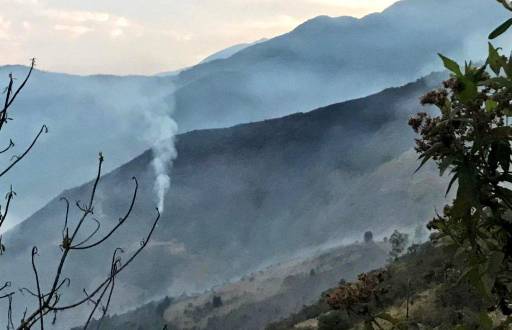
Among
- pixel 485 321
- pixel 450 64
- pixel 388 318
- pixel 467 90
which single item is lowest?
pixel 485 321

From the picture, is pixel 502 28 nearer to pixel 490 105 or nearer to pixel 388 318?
pixel 490 105

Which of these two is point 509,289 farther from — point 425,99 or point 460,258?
point 425,99

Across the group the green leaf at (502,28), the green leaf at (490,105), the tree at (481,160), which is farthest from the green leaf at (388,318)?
the green leaf at (502,28)

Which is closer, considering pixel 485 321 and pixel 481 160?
pixel 481 160

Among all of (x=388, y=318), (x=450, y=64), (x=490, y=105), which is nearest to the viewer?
(x=450, y=64)

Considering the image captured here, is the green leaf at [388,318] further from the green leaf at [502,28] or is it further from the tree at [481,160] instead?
the green leaf at [502,28]

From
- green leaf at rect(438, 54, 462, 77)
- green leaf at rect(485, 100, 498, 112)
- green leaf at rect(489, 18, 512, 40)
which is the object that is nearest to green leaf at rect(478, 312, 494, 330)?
green leaf at rect(485, 100, 498, 112)

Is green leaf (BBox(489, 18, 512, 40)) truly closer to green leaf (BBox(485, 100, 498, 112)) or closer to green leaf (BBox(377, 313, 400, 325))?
green leaf (BBox(485, 100, 498, 112))

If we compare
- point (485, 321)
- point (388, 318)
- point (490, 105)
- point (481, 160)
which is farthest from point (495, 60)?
point (388, 318)

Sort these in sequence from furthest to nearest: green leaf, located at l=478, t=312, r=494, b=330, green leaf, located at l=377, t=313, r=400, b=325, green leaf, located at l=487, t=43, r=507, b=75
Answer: green leaf, located at l=377, t=313, r=400, b=325 → green leaf, located at l=478, t=312, r=494, b=330 → green leaf, located at l=487, t=43, r=507, b=75

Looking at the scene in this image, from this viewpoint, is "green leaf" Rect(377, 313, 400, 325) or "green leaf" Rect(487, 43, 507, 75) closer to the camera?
"green leaf" Rect(487, 43, 507, 75)

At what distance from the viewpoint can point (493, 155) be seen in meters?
2.54

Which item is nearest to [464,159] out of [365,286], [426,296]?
[365,286]

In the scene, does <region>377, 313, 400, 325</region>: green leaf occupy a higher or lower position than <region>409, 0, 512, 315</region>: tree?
lower
